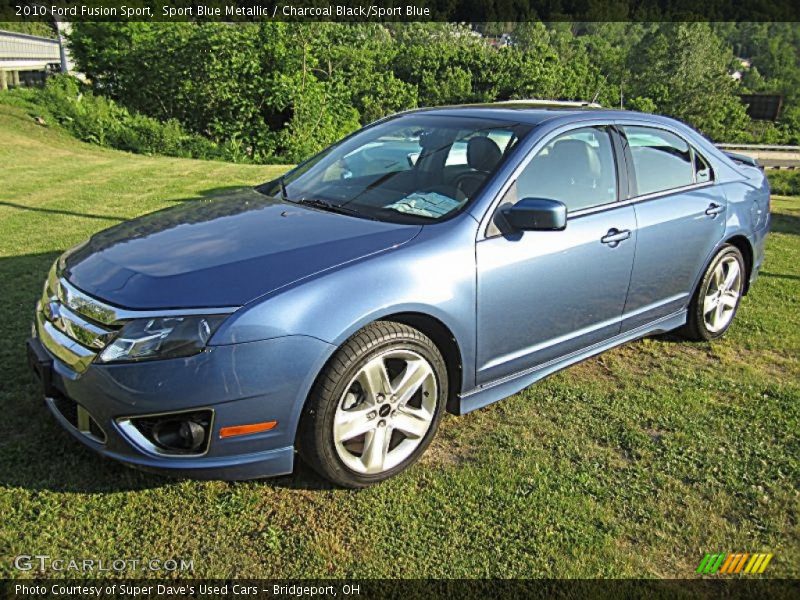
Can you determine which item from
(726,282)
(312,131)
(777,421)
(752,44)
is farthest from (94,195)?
(752,44)

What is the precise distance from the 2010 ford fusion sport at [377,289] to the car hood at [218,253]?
0.04ft

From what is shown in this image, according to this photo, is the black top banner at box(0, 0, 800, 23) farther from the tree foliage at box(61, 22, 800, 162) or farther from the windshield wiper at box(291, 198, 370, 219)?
the windshield wiper at box(291, 198, 370, 219)

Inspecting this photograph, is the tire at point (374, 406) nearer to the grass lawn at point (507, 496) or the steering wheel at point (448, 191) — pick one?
the grass lawn at point (507, 496)

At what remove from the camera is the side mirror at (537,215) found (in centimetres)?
310

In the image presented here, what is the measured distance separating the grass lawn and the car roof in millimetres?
1558

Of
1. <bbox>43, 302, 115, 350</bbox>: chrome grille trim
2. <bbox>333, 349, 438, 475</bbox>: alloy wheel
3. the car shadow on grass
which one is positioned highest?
<bbox>43, 302, 115, 350</bbox>: chrome grille trim

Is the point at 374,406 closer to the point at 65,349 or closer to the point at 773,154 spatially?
the point at 65,349

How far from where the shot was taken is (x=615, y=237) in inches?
144

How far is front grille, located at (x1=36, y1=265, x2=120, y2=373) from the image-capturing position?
2553mm

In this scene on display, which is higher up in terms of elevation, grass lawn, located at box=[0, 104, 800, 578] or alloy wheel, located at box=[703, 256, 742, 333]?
alloy wheel, located at box=[703, 256, 742, 333]

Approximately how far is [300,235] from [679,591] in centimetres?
210

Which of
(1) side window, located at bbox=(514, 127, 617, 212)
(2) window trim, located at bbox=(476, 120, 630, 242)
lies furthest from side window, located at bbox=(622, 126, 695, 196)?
(1) side window, located at bbox=(514, 127, 617, 212)


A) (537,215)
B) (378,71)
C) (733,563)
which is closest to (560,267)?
(537,215)

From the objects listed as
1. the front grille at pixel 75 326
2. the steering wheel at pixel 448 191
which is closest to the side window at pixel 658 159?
the steering wheel at pixel 448 191
